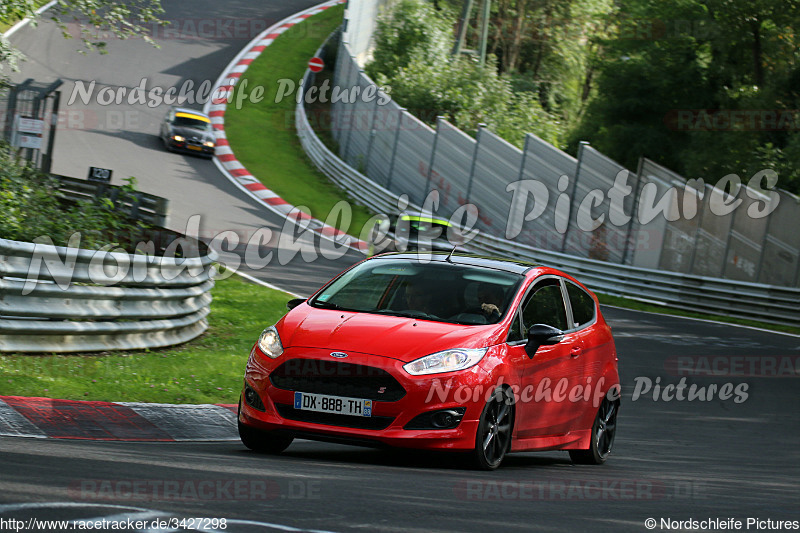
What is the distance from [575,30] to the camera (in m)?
62.0

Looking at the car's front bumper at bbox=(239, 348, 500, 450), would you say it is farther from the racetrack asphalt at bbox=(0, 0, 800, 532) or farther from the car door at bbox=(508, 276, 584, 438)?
the car door at bbox=(508, 276, 584, 438)

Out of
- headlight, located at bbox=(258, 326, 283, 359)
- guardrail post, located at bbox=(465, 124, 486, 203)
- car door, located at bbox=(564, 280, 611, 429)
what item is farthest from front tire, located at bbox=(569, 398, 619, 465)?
guardrail post, located at bbox=(465, 124, 486, 203)

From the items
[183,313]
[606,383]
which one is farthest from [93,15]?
[606,383]

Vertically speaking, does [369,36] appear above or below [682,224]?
above

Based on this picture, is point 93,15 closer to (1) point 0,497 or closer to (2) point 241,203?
(2) point 241,203

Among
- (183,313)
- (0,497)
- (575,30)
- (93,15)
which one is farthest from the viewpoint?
(575,30)

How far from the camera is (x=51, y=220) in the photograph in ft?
41.1

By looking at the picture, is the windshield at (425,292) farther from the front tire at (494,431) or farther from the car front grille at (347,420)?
the car front grille at (347,420)

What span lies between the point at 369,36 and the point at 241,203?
64.2 ft

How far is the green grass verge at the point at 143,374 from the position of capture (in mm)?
9156

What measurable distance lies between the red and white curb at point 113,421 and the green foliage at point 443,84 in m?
32.9

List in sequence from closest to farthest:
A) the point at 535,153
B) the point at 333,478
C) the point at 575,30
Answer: the point at 333,478 < the point at 535,153 < the point at 575,30

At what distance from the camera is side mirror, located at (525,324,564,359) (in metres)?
7.92

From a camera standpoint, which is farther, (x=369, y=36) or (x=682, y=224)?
(x=369, y=36)
